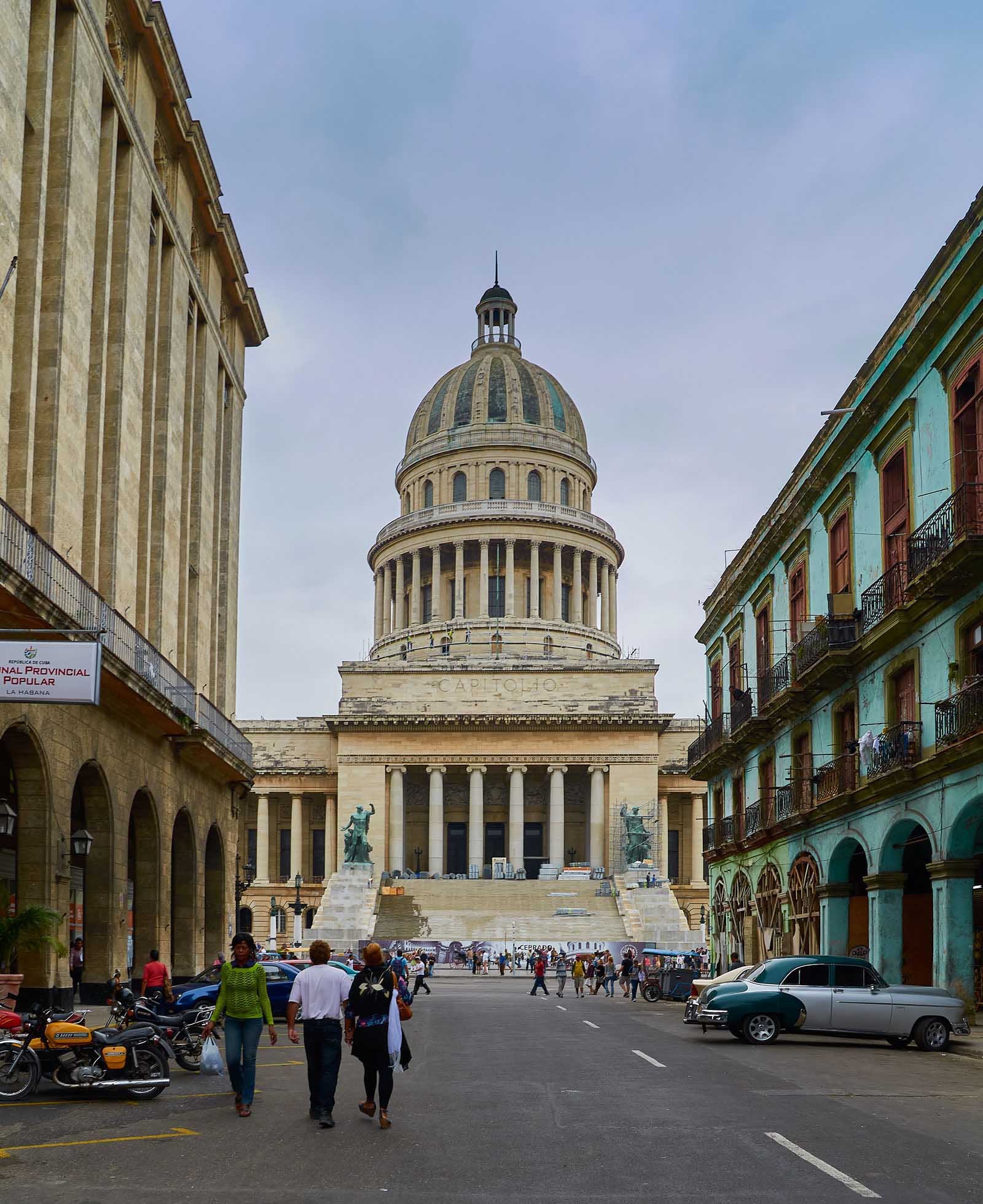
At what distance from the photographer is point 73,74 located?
1014 inches

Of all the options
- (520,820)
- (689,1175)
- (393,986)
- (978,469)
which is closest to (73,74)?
(978,469)

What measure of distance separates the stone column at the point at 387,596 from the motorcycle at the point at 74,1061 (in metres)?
88.7

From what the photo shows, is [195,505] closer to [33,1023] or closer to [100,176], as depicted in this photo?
[100,176]

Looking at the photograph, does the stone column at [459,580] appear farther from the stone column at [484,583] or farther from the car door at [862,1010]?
the car door at [862,1010]

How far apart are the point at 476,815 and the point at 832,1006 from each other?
61.9 m

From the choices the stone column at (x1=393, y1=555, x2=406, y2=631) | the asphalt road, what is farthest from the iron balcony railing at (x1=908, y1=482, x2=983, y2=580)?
the stone column at (x1=393, y1=555, x2=406, y2=631)

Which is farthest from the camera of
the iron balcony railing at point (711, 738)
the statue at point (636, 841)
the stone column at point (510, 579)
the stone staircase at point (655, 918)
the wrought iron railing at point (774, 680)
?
the stone column at point (510, 579)

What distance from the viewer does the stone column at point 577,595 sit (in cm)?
10000

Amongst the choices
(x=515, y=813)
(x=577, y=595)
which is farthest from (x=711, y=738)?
(x=577, y=595)

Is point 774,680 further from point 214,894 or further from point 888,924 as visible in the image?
point 214,894

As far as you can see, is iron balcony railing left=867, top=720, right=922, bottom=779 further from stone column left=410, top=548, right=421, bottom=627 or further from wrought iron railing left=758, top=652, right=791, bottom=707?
stone column left=410, top=548, right=421, bottom=627

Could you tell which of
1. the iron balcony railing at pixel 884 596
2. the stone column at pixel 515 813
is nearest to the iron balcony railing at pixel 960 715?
the iron balcony railing at pixel 884 596

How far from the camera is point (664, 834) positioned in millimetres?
84812

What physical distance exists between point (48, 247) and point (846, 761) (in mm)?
18847
